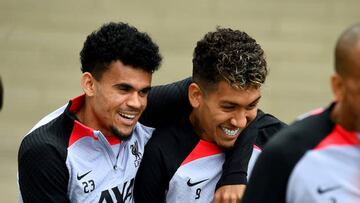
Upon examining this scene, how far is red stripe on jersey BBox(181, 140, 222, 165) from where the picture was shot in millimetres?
3590

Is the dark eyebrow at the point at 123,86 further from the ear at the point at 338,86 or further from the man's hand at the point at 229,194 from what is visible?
the ear at the point at 338,86

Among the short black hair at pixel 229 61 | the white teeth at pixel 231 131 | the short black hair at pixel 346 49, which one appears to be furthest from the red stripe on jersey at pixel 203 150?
the short black hair at pixel 346 49

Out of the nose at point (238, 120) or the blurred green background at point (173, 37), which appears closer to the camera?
the nose at point (238, 120)

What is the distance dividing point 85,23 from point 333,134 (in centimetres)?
444

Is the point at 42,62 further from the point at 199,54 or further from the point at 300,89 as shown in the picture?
the point at 199,54

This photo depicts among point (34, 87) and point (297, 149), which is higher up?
point (297, 149)

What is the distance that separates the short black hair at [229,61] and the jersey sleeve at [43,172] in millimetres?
645

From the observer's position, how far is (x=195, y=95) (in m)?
3.65

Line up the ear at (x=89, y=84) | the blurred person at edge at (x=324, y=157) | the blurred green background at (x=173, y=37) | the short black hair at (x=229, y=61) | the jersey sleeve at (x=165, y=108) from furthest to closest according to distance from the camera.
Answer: the blurred green background at (x=173, y=37) → the jersey sleeve at (x=165, y=108) → the ear at (x=89, y=84) → the short black hair at (x=229, y=61) → the blurred person at edge at (x=324, y=157)

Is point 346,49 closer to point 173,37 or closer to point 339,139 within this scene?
point 339,139

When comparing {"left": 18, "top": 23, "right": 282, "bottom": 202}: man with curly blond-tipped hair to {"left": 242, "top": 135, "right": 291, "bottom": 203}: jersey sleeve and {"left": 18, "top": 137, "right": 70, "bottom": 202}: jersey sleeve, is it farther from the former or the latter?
{"left": 242, "top": 135, "right": 291, "bottom": 203}: jersey sleeve

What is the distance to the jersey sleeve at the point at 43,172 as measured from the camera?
335cm

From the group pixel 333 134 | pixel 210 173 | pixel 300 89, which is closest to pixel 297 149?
pixel 333 134

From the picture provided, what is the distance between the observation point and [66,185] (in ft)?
11.2
